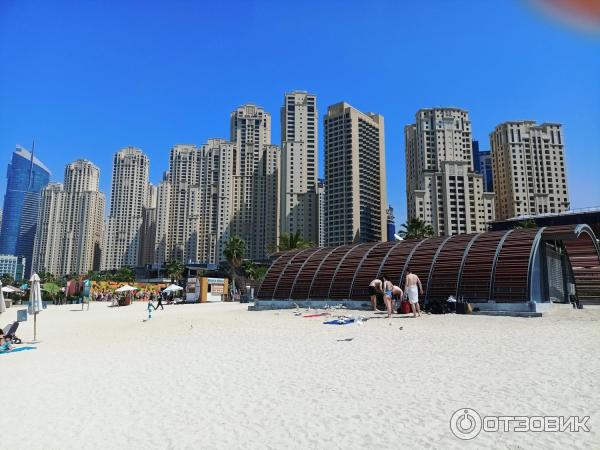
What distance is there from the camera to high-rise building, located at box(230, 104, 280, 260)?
502ft

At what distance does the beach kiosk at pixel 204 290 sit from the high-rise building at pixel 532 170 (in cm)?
11185

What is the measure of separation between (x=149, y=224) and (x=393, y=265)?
171428mm

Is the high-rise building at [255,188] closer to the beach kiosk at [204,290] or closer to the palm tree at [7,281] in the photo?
the palm tree at [7,281]

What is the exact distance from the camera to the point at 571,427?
17.3ft

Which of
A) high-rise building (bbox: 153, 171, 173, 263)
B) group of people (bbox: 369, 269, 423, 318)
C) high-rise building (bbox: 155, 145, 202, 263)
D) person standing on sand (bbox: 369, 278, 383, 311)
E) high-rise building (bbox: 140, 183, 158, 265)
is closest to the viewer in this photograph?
group of people (bbox: 369, 269, 423, 318)

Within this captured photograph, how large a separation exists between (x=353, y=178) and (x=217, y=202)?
54.8 m

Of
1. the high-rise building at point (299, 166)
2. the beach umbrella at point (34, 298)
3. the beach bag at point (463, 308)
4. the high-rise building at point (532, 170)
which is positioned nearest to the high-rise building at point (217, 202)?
the high-rise building at point (299, 166)

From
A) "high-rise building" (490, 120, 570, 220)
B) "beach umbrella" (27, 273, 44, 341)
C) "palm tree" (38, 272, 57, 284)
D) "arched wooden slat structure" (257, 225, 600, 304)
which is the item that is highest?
"high-rise building" (490, 120, 570, 220)

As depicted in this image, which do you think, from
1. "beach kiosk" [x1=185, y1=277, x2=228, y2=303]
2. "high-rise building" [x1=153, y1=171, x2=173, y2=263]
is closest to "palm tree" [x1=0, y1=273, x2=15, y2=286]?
"high-rise building" [x1=153, y1=171, x2=173, y2=263]

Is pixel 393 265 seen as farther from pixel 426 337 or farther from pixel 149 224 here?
pixel 149 224

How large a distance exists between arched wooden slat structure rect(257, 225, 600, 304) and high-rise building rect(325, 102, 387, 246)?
96727 millimetres

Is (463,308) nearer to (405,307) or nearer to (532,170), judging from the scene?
(405,307)

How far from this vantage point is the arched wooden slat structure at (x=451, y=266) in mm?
21375

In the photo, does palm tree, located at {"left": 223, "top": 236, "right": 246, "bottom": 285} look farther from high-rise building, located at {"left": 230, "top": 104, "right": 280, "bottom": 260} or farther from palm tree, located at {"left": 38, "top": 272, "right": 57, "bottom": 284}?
high-rise building, located at {"left": 230, "top": 104, "right": 280, "bottom": 260}
